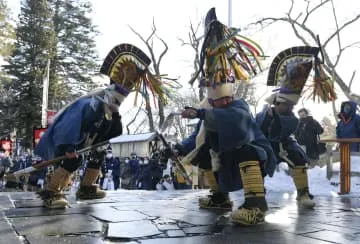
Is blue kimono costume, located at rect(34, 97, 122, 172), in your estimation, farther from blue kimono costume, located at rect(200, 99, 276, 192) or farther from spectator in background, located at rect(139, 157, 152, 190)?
spectator in background, located at rect(139, 157, 152, 190)

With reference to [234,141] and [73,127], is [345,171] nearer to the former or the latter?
[234,141]

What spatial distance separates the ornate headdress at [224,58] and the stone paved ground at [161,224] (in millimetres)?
1179

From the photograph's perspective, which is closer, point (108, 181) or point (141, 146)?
point (108, 181)

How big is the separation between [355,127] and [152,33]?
63.8 ft

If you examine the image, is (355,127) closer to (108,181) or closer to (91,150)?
(91,150)

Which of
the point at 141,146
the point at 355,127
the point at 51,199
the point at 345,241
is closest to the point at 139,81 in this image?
the point at 51,199

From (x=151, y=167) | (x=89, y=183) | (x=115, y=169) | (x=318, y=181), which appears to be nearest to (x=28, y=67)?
(x=115, y=169)

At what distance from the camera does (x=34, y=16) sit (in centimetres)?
2809

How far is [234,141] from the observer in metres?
Answer: 3.89

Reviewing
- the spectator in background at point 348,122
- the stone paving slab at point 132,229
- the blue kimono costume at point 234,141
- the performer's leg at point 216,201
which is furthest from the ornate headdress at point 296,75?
the spectator in background at point 348,122

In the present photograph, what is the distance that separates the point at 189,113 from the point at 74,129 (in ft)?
4.63

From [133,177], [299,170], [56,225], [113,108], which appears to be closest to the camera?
[56,225]

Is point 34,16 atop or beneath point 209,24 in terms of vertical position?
atop

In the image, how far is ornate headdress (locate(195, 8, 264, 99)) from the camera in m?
4.07
